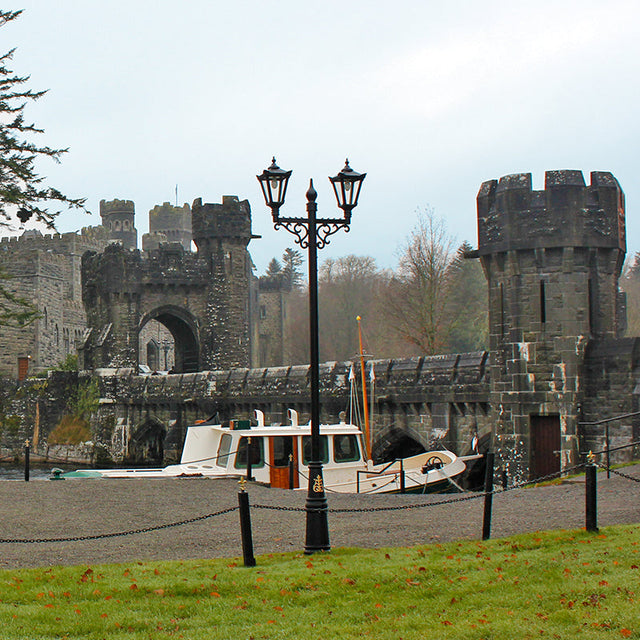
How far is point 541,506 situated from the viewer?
14.0 m

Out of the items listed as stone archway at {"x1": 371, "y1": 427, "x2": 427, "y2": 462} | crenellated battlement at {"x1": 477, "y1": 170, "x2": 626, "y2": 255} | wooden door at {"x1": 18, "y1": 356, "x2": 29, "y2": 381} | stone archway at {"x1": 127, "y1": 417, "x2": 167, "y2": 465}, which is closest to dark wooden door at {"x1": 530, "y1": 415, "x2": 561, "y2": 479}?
crenellated battlement at {"x1": 477, "y1": 170, "x2": 626, "y2": 255}

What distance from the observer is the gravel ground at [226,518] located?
12.0 m

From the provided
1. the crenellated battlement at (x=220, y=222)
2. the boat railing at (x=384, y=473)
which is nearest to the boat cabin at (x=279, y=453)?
the boat railing at (x=384, y=473)

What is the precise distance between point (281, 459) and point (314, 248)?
1037 centimetres

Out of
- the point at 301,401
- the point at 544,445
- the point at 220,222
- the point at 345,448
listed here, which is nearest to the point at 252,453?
the point at 345,448

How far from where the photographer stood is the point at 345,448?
21.8 metres

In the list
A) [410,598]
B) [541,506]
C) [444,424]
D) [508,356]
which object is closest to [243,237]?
[444,424]

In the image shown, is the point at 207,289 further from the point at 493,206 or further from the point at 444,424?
the point at 493,206

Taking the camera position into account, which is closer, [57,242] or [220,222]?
[220,222]

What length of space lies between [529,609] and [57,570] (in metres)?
5.32

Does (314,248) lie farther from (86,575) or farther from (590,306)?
(590,306)

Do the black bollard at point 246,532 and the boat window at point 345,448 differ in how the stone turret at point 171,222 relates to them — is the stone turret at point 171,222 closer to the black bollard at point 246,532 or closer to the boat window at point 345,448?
the boat window at point 345,448

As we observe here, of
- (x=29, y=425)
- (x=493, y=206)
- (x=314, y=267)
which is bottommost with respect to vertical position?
(x=29, y=425)

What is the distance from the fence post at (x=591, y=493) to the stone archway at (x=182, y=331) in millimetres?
38234
